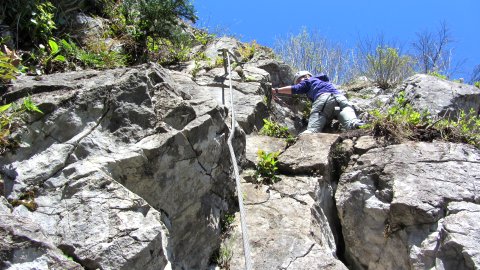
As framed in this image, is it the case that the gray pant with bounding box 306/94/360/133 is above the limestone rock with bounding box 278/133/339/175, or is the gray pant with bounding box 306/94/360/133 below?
above

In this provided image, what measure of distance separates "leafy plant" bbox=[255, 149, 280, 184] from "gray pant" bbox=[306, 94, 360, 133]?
176cm

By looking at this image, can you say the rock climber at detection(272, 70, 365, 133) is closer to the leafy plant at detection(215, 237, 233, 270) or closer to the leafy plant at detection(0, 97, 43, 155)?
the leafy plant at detection(215, 237, 233, 270)

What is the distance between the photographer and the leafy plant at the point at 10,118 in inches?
165

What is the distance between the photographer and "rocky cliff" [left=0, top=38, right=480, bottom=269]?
3916mm

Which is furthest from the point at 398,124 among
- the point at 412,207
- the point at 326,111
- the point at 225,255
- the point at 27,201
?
the point at 27,201

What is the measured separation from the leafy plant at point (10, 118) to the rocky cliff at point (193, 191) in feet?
0.29

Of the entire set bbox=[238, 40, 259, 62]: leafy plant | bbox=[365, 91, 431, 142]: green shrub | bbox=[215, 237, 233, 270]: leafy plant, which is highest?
bbox=[238, 40, 259, 62]: leafy plant

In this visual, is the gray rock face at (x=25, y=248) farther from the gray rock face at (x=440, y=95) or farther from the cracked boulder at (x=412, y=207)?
the gray rock face at (x=440, y=95)

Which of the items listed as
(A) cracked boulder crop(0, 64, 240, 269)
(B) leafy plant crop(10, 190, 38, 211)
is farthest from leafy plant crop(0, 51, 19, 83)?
(B) leafy plant crop(10, 190, 38, 211)

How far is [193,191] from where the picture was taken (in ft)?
17.5

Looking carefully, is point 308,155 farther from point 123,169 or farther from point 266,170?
point 123,169

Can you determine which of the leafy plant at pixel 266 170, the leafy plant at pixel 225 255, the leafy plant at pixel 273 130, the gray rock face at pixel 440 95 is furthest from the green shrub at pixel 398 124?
the leafy plant at pixel 225 255

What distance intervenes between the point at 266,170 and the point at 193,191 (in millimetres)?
1642

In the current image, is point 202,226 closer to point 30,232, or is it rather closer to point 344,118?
point 30,232
